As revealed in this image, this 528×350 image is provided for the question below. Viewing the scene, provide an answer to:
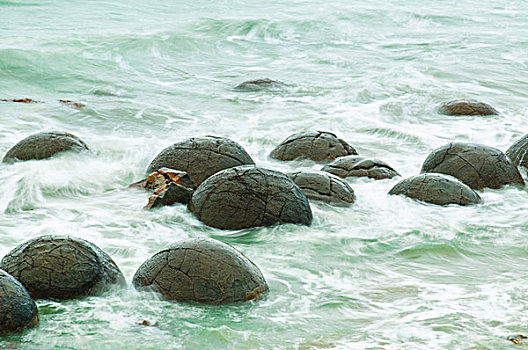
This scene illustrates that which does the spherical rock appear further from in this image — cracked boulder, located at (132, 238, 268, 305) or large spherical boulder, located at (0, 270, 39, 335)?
large spherical boulder, located at (0, 270, 39, 335)

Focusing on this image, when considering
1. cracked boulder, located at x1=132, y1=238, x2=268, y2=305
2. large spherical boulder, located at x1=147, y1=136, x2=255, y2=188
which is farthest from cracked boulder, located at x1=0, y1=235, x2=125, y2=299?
large spherical boulder, located at x1=147, y1=136, x2=255, y2=188

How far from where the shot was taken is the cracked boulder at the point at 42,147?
23.7 ft

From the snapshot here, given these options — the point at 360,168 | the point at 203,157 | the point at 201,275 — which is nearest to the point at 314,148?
the point at 360,168

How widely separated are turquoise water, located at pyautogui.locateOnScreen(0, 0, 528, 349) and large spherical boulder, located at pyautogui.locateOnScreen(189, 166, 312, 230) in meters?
0.12

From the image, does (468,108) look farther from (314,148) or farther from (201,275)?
(201,275)

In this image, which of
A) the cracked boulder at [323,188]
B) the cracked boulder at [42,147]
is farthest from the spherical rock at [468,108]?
the cracked boulder at [42,147]

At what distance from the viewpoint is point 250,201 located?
17.4 feet

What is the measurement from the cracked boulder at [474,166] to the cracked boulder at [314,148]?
99 cm

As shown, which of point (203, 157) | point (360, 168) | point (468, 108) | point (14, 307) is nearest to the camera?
point (14, 307)

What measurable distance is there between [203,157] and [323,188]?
3.88ft

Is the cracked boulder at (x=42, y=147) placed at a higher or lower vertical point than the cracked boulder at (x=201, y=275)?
lower

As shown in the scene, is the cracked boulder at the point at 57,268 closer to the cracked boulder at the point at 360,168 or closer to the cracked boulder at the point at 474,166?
the cracked boulder at the point at 360,168

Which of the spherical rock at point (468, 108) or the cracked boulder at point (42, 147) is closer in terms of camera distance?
the cracked boulder at point (42, 147)

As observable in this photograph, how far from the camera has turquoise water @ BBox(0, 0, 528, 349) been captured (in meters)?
3.72
